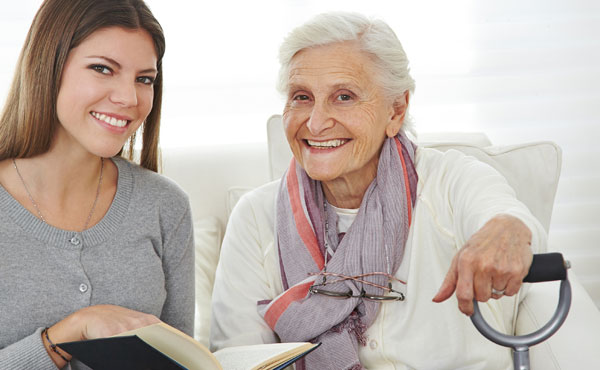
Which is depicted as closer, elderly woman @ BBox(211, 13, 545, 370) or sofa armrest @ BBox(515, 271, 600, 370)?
sofa armrest @ BBox(515, 271, 600, 370)

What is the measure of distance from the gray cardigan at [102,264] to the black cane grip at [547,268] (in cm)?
86

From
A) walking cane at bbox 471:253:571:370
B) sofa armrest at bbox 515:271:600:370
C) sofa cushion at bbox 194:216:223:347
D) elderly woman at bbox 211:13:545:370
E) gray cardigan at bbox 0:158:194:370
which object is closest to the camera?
walking cane at bbox 471:253:571:370

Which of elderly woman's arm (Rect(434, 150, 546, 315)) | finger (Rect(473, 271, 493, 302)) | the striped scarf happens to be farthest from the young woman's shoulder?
finger (Rect(473, 271, 493, 302))

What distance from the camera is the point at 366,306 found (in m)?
1.64

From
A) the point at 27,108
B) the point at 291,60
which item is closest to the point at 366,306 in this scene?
the point at 291,60

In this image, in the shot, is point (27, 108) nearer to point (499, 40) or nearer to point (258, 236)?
point (258, 236)

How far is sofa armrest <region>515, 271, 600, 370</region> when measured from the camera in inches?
60.3

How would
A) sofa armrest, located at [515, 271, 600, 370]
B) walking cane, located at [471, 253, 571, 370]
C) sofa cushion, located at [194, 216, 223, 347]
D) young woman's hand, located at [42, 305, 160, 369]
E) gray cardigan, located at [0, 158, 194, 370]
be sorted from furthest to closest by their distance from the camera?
1. sofa cushion, located at [194, 216, 223, 347]
2. sofa armrest, located at [515, 271, 600, 370]
3. gray cardigan, located at [0, 158, 194, 370]
4. young woman's hand, located at [42, 305, 160, 369]
5. walking cane, located at [471, 253, 571, 370]

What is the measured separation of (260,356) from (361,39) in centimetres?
82

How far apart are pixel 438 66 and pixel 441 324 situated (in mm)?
1486

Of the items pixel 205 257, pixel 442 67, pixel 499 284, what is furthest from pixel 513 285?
pixel 442 67

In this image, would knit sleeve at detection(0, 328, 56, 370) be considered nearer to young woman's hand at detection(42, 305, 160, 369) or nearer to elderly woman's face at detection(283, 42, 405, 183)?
young woman's hand at detection(42, 305, 160, 369)

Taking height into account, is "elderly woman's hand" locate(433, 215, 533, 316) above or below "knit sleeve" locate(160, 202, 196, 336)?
above

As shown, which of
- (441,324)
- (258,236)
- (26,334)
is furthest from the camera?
(258,236)
